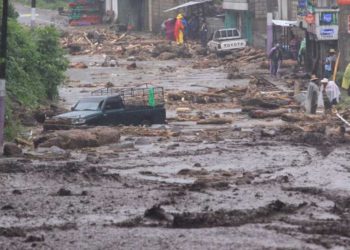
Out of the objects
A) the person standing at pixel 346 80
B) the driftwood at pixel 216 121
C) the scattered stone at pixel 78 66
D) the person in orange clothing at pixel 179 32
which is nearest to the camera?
the driftwood at pixel 216 121

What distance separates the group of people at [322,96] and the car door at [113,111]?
672 cm

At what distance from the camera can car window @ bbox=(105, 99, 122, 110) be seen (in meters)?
38.0

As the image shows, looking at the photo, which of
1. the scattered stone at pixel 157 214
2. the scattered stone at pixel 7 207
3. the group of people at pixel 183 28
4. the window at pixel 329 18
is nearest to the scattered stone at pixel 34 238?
the scattered stone at pixel 157 214

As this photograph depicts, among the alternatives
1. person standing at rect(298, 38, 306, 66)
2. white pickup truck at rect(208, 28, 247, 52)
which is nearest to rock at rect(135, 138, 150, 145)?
person standing at rect(298, 38, 306, 66)

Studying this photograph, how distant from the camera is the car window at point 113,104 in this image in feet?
125

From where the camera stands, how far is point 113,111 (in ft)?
125

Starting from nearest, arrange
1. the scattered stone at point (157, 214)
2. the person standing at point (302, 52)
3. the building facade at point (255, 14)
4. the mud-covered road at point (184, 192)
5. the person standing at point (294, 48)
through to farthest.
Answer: the mud-covered road at point (184, 192) < the scattered stone at point (157, 214) < the person standing at point (302, 52) < the person standing at point (294, 48) < the building facade at point (255, 14)

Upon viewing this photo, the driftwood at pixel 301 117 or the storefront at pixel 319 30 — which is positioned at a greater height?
the storefront at pixel 319 30

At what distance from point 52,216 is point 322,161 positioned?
10762 mm

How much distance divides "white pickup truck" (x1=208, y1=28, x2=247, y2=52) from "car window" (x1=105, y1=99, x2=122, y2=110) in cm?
3049

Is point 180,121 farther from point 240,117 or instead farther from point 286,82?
point 286,82

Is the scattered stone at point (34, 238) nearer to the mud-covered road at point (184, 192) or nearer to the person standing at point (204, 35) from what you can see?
the mud-covered road at point (184, 192)

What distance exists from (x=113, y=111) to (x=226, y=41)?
31.3 meters

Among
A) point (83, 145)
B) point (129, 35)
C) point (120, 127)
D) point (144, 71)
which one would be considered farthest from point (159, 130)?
point (129, 35)
